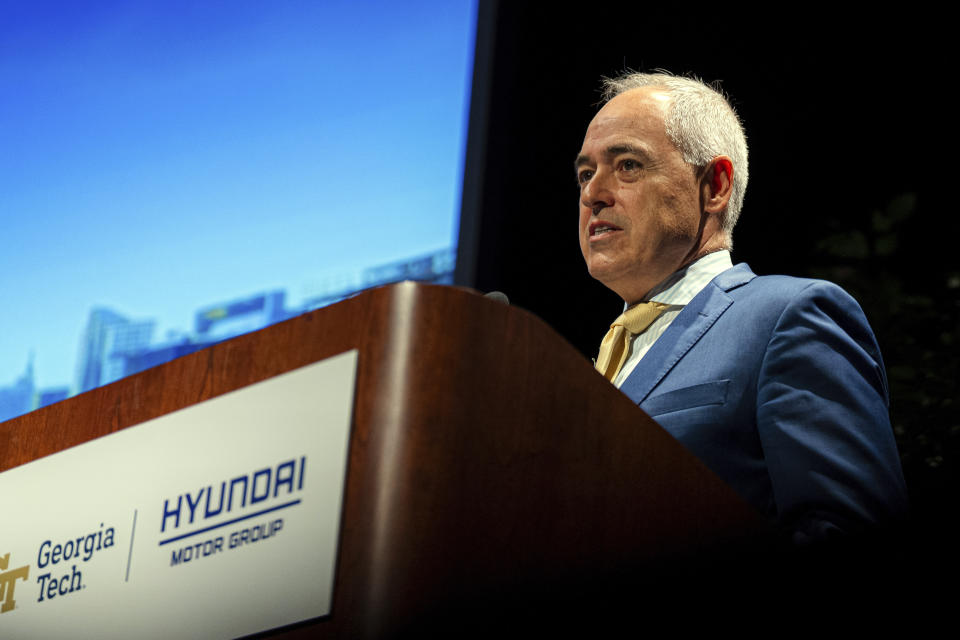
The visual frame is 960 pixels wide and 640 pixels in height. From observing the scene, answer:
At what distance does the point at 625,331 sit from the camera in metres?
1.81

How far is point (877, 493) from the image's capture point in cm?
124

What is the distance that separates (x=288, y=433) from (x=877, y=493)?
70cm

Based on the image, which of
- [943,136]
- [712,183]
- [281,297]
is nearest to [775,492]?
[712,183]

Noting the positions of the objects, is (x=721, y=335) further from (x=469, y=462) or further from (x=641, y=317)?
(x=469, y=462)

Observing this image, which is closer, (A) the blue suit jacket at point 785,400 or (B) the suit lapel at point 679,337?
(A) the blue suit jacket at point 785,400

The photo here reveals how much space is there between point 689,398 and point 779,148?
67.6 inches

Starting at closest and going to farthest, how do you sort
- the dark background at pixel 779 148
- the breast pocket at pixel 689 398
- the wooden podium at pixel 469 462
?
the wooden podium at pixel 469 462, the breast pocket at pixel 689 398, the dark background at pixel 779 148

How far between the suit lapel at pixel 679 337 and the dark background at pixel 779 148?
836 millimetres

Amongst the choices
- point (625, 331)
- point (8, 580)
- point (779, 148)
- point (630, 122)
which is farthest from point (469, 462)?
point (779, 148)

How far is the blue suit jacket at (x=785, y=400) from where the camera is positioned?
49.0 inches

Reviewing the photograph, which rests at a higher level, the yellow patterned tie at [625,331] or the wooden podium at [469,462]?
the yellow patterned tie at [625,331]

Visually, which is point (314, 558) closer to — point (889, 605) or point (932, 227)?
point (889, 605)

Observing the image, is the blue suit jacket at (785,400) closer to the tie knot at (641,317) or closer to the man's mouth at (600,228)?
the tie knot at (641,317)

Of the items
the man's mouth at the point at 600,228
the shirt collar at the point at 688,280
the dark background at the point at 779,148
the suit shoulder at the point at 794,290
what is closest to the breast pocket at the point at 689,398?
the suit shoulder at the point at 794,290
